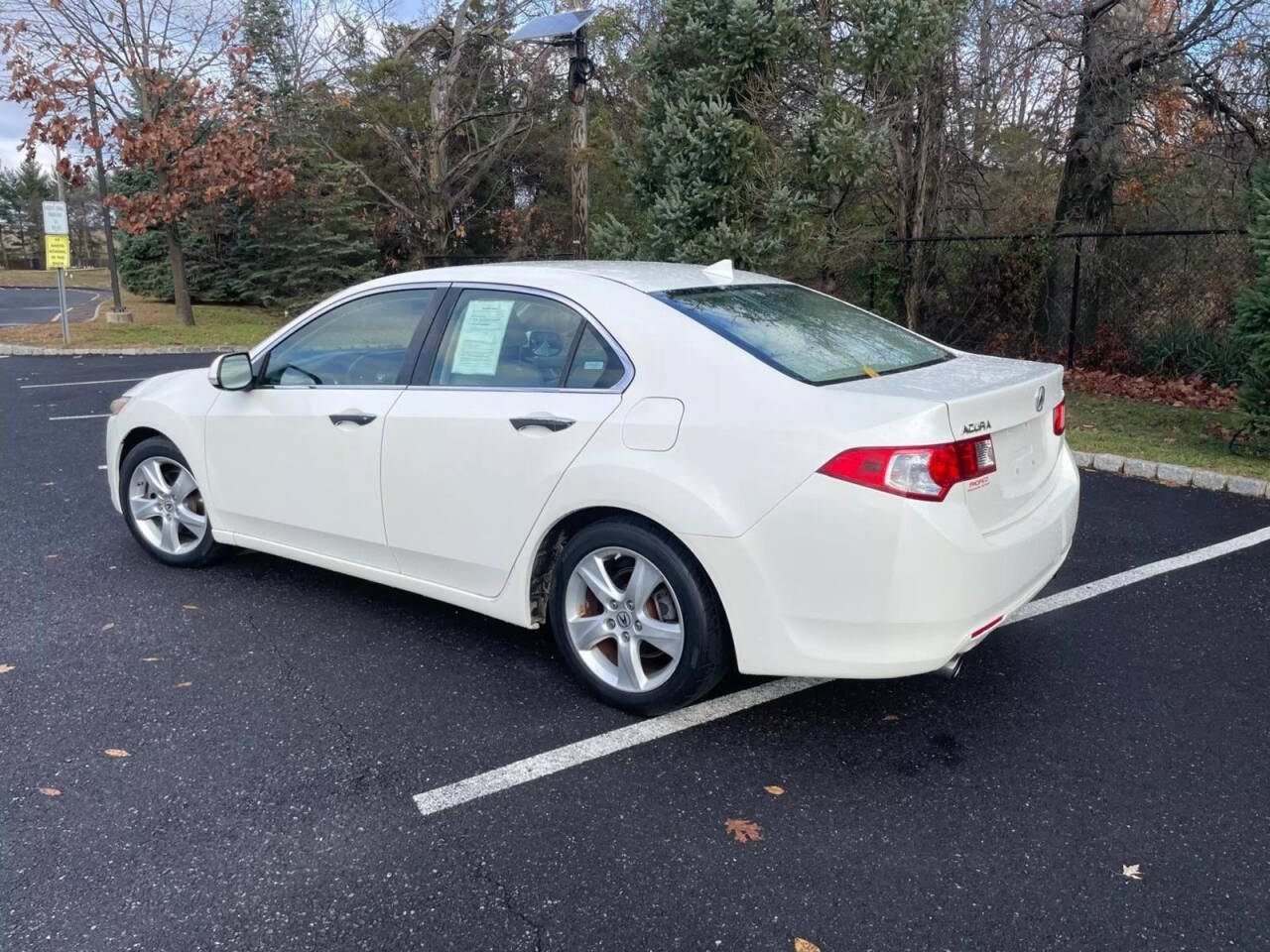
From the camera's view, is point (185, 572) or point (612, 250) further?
point (612, 250)

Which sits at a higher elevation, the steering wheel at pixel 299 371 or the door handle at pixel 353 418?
the steering wheel at pixel 299 371

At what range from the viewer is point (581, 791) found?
3158 mm

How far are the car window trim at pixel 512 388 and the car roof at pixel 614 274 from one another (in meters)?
0.05

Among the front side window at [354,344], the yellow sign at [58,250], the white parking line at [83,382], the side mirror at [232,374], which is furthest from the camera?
the yellow sign at [58,250]

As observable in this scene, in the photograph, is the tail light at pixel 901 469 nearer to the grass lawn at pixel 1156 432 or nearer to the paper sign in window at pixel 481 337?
the paper sign in window at pixel 481 337

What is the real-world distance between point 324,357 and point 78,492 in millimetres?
3487

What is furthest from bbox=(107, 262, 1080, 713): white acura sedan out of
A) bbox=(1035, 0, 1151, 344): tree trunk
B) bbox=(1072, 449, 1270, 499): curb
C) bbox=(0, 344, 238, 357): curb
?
bbox=(0, 344, 238, 357): curb

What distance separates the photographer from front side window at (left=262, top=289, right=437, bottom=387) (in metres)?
4.30

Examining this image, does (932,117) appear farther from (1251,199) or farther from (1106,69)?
(1251,199)

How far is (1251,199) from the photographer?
7.62m

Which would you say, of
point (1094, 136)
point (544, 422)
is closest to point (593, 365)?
point (544, 422)

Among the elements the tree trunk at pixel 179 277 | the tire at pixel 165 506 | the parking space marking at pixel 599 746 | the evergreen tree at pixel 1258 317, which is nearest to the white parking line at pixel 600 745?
the parking space marking at pixel 599 746

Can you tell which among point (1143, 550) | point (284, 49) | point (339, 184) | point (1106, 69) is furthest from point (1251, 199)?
point (284, 49)

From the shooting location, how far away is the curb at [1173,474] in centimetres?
705
